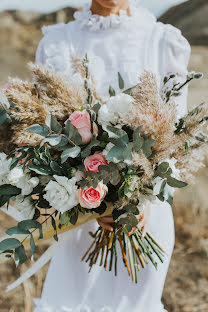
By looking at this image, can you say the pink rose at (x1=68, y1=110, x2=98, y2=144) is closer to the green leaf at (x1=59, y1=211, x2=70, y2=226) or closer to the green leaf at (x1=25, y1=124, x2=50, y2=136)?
the green leaf at (x1=25, y1=124, x2=50, y2=136)

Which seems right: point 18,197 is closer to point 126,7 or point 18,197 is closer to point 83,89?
point 83,89

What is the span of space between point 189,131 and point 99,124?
23 cm

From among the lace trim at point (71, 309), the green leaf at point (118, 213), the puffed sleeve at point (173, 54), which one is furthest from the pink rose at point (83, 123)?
the lace trim at point (71, 309)

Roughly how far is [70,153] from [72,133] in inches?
1.9

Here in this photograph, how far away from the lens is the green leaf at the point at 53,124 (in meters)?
0.90

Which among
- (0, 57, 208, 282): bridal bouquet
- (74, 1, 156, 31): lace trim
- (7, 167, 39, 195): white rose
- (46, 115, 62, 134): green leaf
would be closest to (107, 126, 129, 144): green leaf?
(0, 57, 208, 282): bridal bouquet

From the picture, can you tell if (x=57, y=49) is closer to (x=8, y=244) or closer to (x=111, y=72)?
(x=111, y=72)

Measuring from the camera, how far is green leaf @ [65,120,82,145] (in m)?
0.92

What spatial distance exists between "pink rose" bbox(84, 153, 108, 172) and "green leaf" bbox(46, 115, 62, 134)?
100mm

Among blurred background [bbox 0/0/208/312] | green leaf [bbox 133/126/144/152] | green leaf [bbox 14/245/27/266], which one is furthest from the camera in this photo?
blurred background [bbox 0/0/208/312]

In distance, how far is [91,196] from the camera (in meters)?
0.93

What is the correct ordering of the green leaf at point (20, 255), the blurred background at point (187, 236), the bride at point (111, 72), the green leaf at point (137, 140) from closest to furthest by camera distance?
the green leaf at point (137, 140)
the green leaf at point (20, 255)
the bride at point (111, 72)
the blurred background at point (187, 236)

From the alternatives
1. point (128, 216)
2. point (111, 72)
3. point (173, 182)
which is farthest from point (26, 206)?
point (111, 72)

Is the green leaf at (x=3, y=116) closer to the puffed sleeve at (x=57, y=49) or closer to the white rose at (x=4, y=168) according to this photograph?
the white rose at (x=4, y=168)
